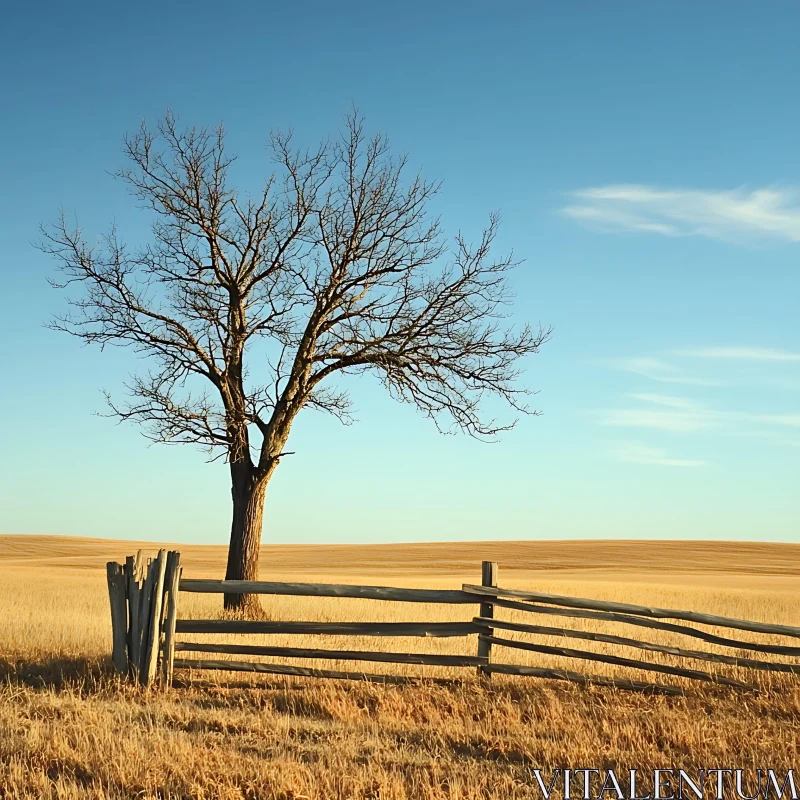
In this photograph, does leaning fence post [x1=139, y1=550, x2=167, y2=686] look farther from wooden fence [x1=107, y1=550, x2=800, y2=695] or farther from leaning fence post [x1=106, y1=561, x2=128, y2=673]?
leaning fence post [x1=106, y1=561, x2=128, y2=673]

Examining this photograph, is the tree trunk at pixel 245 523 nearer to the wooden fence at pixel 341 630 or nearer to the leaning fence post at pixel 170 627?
the wooden fence at pixel 341 630

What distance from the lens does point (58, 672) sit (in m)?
9.54

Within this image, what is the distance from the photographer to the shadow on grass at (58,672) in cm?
901

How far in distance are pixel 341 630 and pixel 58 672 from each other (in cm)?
333

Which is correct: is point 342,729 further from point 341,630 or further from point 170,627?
point 170,627

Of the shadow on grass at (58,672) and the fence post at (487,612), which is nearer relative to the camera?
the shadow on grass at (58,672)

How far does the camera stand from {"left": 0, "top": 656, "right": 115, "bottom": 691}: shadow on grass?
9008 mm

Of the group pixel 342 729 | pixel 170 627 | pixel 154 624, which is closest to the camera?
pixel 342 729

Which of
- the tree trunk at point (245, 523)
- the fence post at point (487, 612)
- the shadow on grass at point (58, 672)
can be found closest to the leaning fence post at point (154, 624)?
the shadow on grass at point (58, 672)

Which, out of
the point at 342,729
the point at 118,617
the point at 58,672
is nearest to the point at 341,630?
the point at 342,729

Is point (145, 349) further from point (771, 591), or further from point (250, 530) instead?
point (771, 591)

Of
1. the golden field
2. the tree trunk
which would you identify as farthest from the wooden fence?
the tree trunk

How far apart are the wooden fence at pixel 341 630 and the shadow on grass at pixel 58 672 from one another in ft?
0.91

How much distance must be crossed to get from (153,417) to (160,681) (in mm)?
7544
